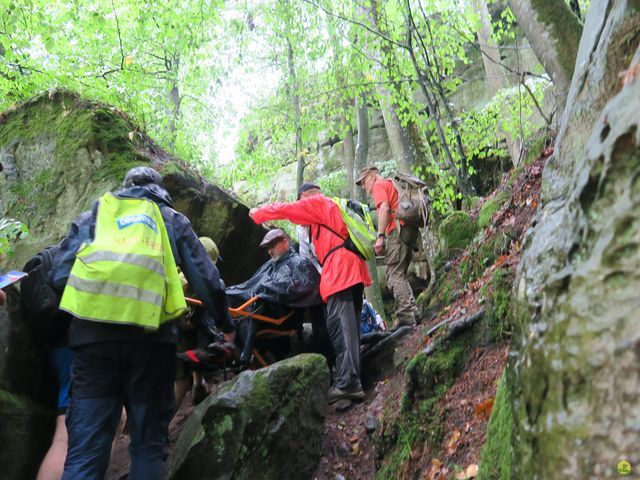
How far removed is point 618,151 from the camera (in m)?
1.46

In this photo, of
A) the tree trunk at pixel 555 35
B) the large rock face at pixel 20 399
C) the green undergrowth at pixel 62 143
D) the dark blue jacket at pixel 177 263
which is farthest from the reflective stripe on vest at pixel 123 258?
the tree trunk at pixel 555 35

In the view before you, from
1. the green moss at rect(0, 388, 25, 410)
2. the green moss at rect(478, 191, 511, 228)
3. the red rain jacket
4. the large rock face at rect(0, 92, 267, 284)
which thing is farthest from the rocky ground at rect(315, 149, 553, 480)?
the large rock face at rect(0, 92, 267, 284)

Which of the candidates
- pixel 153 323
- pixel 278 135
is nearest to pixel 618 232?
pixel 153 323

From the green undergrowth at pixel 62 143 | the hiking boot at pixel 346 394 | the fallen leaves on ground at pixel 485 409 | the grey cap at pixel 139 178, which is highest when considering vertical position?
the green undergrowth at pixel 62 143

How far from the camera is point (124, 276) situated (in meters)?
3.01

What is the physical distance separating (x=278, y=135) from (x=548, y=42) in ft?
28.5

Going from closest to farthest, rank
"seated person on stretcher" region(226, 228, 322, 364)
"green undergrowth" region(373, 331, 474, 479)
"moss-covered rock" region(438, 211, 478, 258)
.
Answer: "green undergrowth" region(373, 331, 474, 479)
"seated person on stretcher" region(226, 228, 322, 364)
"moss-covered rock" region(438, 211, 478, 258)

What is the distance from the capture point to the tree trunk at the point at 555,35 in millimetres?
4637

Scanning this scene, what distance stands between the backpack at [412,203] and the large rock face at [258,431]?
2.81 metres

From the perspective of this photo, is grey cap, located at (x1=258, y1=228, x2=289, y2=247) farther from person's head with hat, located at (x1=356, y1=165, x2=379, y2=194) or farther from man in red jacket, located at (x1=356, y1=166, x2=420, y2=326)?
person's head with hat, located at (x1=356, y1=165, x2=379, y2=194)

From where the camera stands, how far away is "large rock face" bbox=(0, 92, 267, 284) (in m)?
6.16

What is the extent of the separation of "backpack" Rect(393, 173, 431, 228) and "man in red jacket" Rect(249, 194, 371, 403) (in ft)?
4.10

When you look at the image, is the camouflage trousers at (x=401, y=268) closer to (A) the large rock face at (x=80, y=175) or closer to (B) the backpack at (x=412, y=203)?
(B) the backpack at (x=412, y=203)

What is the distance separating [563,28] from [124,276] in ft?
14.7
